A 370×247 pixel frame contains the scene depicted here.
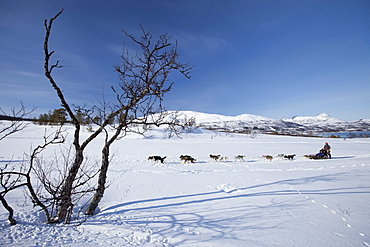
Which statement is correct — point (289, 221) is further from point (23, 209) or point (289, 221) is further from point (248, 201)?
point (23, 209)

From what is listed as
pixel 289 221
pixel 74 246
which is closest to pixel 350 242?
pixel 289 221

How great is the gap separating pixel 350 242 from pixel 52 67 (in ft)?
22.5

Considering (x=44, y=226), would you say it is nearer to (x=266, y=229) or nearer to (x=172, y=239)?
(x=172, y=239)

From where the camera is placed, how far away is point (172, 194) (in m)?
5.92

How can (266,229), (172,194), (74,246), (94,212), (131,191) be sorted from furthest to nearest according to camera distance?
(131,191), (172,194), (94,212), (266,229), (74,246)

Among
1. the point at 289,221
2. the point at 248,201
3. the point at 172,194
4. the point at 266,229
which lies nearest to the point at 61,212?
the point at 172,194

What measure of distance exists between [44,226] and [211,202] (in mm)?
4103

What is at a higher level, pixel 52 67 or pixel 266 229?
pixel 52 67

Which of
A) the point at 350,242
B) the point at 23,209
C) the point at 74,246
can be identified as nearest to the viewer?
the point at 74,246

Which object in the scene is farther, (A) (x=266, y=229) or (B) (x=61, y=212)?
(B) (x=61, y=212)

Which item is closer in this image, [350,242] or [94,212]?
[350,242]

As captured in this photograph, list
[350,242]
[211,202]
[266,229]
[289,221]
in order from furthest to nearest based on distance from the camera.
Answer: [211,202] < [289,221] < [266,229] < [350,242]

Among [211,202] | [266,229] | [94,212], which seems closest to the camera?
[266,229]

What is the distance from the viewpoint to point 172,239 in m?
3.09
